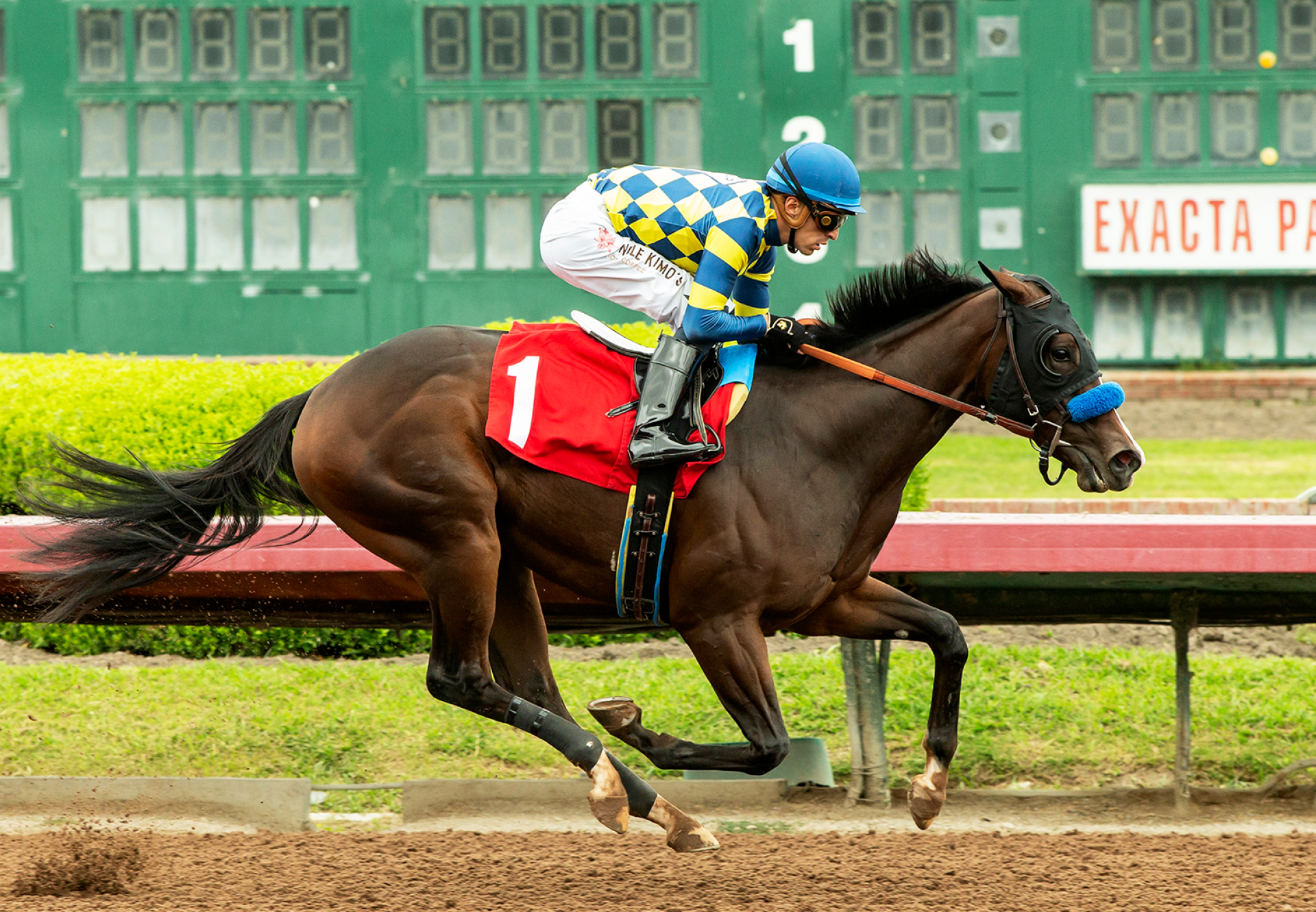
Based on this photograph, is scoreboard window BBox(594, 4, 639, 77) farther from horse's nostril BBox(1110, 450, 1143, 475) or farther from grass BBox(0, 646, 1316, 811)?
horse's nostril BBox(1110, 450, 1143, 475)

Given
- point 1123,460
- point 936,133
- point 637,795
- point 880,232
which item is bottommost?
point 637,795

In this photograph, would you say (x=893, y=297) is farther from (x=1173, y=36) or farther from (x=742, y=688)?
(x=1173, y=36)

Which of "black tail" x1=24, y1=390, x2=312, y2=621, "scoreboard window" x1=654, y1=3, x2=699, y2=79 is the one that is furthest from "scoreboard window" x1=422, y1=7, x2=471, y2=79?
"black tail" x1=24, y1=390, x2=312, y2=621

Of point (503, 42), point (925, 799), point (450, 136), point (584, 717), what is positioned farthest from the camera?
point (450, 136)

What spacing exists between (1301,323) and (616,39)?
5.98m

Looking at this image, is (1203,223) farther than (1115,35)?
Yes

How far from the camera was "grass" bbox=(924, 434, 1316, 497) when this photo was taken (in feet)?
29.4

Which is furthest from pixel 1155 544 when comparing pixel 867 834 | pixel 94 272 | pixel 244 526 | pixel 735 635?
pixel 94 272

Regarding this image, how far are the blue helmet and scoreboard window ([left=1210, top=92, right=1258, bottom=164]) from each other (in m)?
9.05

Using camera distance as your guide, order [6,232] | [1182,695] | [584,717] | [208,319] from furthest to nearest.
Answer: [208,319]
[6,232]
[584,717]
[1182,695]

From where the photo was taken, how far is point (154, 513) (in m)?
3.89

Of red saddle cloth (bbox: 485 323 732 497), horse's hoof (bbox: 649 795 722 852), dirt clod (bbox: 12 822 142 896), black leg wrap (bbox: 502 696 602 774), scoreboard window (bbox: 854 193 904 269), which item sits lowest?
dirt clod (bbox: 12 822 142 896)

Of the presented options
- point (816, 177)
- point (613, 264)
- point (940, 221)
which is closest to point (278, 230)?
point (940, 221)

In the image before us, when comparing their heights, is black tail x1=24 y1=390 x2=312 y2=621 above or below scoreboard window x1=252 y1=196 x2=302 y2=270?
below
